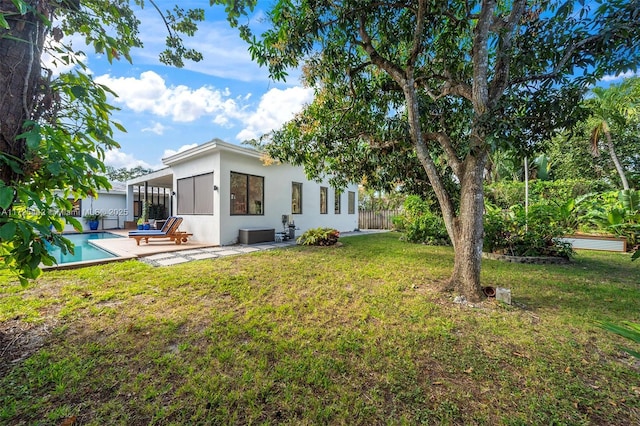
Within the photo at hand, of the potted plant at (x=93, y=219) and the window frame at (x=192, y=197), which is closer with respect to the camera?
the window frame at (x=192, y=197)

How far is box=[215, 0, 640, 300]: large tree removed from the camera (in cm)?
344

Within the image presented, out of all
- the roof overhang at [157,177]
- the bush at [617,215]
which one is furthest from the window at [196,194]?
the bush at [617,215]

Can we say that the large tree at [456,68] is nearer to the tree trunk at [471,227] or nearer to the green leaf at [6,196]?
the tree trunk at [471,227]

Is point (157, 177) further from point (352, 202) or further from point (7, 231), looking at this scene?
point (7, 231)

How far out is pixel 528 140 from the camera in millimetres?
3824

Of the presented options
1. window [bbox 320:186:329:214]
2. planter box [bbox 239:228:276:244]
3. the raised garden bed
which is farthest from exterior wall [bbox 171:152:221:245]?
the raised garden bed

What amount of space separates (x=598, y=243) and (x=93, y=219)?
24.9 metres

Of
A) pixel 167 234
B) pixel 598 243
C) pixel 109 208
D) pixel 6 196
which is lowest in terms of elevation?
pixel 598 243

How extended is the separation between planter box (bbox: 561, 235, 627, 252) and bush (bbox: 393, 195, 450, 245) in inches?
157

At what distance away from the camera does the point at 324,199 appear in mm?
13977

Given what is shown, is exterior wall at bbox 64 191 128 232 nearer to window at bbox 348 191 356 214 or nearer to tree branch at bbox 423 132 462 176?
window at bbox 348 191 356 214

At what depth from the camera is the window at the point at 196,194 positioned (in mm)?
9406

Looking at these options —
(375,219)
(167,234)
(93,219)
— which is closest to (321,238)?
(167,234)

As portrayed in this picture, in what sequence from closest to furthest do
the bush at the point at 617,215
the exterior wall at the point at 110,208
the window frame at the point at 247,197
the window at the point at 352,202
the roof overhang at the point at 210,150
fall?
the bush at the point at 617,215, the roof overhang at the point at 210,150, the window frame at the point at 247,197, the window at the point at 352,202, the exterior wall at the point at 110,208
